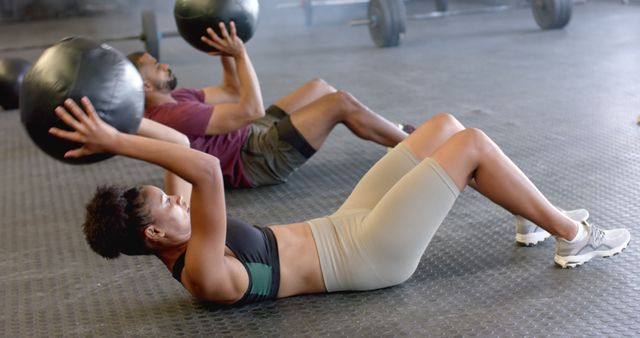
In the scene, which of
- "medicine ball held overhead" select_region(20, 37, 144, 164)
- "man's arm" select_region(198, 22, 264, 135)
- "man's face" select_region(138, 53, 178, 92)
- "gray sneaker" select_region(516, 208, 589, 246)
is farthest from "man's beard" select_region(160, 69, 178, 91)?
"gray sneaker" select_region(516, 208, 589, 246)

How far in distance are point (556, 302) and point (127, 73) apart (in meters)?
1.08

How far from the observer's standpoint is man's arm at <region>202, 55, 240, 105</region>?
3.24 m

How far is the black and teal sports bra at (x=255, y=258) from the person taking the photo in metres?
1.97

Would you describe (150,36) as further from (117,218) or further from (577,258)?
(577,258)

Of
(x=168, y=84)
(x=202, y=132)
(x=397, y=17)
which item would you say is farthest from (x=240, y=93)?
(x=397, y=17)

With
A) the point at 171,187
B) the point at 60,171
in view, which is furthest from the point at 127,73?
the point at 60,171

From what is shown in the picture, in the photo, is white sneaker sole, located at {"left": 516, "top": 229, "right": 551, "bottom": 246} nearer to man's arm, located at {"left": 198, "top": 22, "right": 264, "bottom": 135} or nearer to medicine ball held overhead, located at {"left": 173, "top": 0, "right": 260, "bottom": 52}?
man's arm, located at {"left": 198, "top": 22, "right": 264, "bottom": 135}

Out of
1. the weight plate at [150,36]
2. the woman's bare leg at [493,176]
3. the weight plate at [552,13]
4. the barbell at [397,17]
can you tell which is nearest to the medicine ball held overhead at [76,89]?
the woman's bare leg at [493,176]

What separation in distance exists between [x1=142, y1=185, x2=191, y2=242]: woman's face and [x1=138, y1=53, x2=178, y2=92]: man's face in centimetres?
114

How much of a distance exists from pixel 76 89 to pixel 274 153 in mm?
1452

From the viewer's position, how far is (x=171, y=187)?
86.4 inches

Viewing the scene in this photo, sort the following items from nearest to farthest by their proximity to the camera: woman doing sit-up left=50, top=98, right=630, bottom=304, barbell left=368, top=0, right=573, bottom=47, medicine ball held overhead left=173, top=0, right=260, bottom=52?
1. woman doing sit-up left=50, top=98, right=630, bottom=304
2. medicine ball held overhead left=173, top=0, right=260, bottom=52
3. barbell left=368, top=0, right=573, bottom=47

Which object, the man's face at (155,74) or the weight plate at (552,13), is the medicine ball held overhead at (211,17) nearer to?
the man's face at (155,74)

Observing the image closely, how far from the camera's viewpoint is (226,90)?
3.30 m
